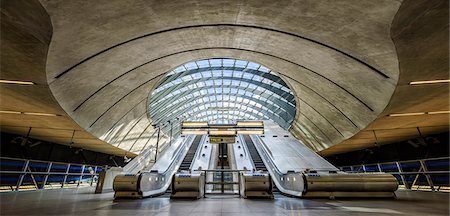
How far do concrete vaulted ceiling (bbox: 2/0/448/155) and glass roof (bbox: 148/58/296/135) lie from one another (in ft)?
16.9

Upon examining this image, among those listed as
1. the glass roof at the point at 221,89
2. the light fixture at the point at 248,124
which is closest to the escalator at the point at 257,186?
the light fixture at the point at 248,124

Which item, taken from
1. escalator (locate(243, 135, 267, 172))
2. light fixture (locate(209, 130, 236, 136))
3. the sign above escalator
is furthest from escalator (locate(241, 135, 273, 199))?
escalator (locate(243, 135, 267, 172))

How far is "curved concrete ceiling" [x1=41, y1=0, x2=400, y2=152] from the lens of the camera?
660 centimetres

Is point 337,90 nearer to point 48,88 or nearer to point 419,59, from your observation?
point 419,59

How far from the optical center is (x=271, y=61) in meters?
12.9

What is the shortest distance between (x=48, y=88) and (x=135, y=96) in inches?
309

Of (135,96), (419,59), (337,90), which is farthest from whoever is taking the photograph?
(135,96)

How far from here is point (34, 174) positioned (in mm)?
14266

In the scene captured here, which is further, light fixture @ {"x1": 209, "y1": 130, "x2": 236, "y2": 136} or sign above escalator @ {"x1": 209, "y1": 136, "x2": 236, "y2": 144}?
light fixture @ {"x1": 209, "y1": 130, "x2": 236, "y2": 136}

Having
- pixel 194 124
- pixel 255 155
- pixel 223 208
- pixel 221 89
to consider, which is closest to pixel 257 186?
pixel 223 208

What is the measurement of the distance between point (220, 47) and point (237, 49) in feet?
3.04

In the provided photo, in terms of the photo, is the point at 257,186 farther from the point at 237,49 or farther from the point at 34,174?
the point at 34,174

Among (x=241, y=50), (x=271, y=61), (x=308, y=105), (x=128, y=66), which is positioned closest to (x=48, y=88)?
(x=128, y=66)

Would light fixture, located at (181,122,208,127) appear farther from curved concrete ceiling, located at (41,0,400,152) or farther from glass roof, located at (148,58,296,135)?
glass roof, located at (148,58,296,135)
